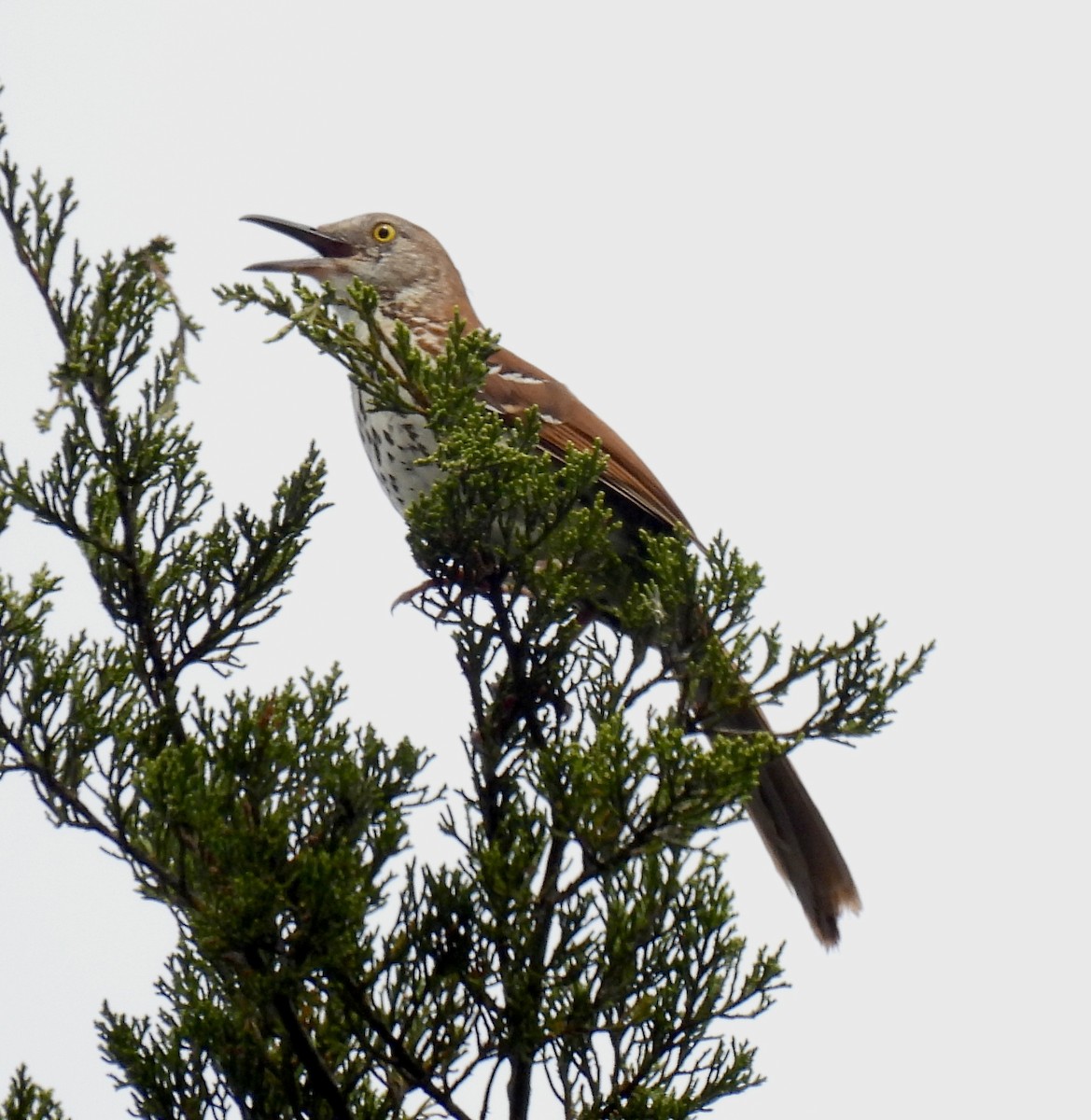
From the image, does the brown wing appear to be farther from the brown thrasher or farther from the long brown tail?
the long brown tail

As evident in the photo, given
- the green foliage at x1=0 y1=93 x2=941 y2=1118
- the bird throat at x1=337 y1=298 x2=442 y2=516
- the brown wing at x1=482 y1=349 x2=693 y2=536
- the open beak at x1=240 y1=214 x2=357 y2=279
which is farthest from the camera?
the open beak at x1=240 y1=214 x2=357 y2=279

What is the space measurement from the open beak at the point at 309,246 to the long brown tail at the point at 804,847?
1.80 meters

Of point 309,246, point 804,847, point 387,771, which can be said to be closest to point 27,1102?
point 387,771

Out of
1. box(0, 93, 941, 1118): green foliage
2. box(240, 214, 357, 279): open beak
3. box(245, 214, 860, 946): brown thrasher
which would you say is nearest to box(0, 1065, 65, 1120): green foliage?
box(0, 93, 941, 1118): green foliage

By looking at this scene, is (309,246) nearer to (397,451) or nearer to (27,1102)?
(397,451)

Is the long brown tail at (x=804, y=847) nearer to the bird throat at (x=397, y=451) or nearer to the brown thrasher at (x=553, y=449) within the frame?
the brown thrasher at (x=553, y=449)

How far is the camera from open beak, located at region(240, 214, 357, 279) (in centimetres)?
408

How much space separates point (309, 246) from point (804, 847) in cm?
218

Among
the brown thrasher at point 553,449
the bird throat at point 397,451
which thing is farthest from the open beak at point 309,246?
the bird throat at point 397,451

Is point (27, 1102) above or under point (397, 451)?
under

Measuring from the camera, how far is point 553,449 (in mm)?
3744

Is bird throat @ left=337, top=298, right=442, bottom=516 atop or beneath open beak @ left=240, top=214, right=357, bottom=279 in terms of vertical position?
beneath

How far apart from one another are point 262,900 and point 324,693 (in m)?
0.52

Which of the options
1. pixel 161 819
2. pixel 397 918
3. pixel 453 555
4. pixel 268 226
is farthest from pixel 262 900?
pixel 268 226
